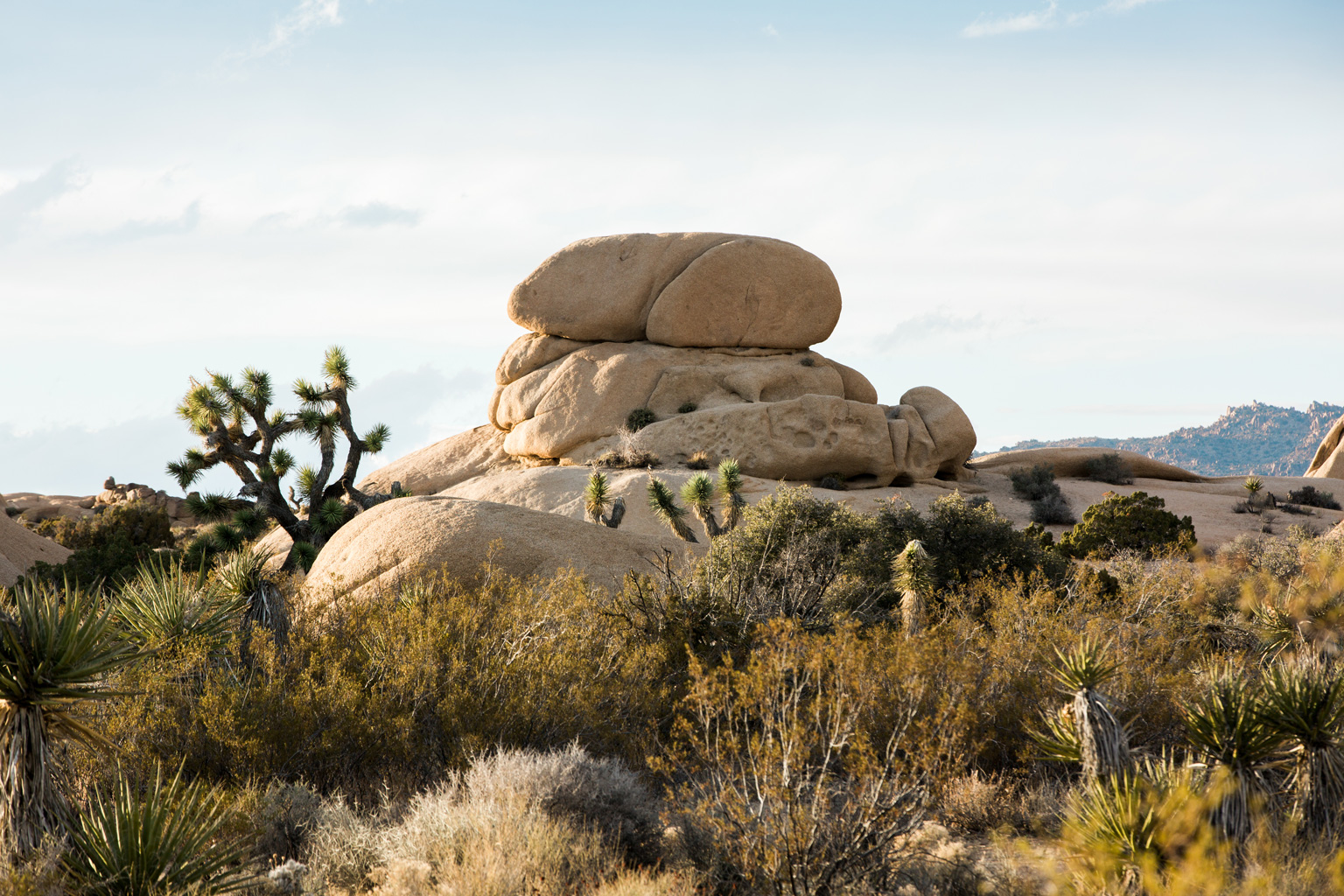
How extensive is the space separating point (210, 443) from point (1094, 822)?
23293 millimetres

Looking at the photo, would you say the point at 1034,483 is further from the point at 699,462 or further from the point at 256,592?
the point at 256,592

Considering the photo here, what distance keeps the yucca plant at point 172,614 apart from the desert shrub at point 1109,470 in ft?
111

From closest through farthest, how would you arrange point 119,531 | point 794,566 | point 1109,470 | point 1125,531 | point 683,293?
point 794,566, point 1125,531, point 119,531, point 683,293, point 1109,470

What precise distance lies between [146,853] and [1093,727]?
5792mm

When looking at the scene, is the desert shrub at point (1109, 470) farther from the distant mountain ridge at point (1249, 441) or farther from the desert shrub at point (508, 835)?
the distant mountain ridge at point (1249, 441)

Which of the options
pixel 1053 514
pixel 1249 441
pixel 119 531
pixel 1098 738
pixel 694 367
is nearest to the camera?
pixel 1098 738

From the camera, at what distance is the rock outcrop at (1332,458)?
38.6 metres

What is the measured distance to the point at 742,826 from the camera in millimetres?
5398

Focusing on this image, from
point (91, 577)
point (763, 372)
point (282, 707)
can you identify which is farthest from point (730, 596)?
point (763, 372)

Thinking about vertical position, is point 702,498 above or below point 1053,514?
above

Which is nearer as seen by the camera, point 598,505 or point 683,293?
point 598,505

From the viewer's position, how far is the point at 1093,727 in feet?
20.2

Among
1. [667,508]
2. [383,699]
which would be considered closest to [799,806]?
[383,699]

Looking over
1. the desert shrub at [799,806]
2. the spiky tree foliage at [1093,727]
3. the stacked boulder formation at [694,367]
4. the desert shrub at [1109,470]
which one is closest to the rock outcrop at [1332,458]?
the desert shrub at [1109,470]
